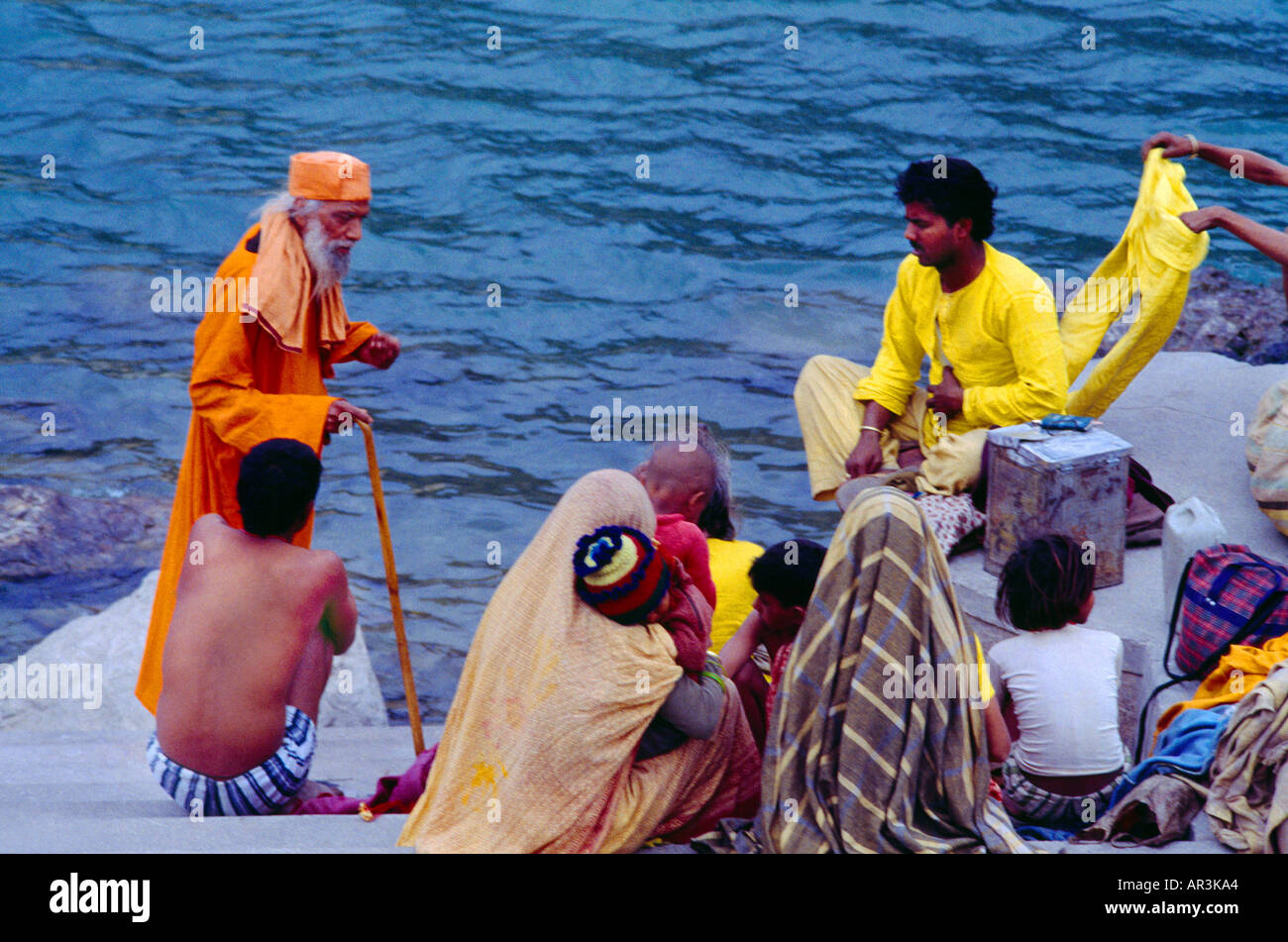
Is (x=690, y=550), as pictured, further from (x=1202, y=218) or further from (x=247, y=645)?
(x=1202, y=218)

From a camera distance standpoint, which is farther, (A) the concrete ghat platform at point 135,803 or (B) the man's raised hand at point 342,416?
(B) the man's raised hand at point 342,416

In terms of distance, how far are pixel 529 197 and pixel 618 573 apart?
9.69 metres

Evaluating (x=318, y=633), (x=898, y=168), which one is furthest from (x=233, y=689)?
(x=898, y=168)

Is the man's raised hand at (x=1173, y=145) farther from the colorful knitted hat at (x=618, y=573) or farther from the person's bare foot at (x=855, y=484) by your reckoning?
the colorful knitted hat at (x=618, y=573)

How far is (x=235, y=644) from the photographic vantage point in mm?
3475

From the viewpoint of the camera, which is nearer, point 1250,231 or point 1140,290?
point 1250,231

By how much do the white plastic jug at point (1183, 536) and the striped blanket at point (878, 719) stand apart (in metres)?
1.46

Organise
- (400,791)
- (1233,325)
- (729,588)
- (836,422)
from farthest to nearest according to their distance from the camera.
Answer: (1233,325) < (836,422) < (729,588) < (400,791)

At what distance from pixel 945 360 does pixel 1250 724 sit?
2.35 m

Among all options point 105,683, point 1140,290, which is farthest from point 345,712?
point 1140,290

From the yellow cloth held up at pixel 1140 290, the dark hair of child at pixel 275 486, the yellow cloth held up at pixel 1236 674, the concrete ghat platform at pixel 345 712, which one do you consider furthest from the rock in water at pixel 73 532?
the yellow cloth held up at pixel 1236 674

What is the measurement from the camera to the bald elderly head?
12.9 feet

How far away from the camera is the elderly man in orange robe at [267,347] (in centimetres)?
414

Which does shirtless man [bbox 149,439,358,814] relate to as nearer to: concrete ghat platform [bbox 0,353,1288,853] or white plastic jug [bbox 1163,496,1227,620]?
concrete ghat platform [bbox 0,353,1288,853]
